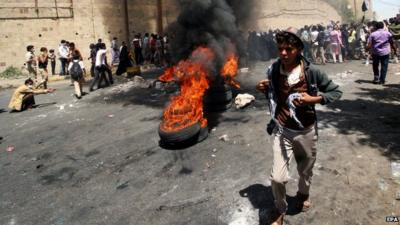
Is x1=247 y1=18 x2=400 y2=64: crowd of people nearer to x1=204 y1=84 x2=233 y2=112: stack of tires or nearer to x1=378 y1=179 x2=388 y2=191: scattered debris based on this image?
x1=204 y1=84 x2=233 y2=112: stack of tires

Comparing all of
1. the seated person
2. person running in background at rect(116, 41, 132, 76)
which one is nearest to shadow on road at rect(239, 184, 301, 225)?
the seated person

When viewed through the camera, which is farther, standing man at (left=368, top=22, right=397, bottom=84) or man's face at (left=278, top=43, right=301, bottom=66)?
standing man at (left=368, top=22, right=397, bottom=84)

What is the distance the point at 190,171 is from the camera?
19.0 feet

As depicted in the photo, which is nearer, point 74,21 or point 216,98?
point 216,98

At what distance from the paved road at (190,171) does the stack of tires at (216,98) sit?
28 centimetres

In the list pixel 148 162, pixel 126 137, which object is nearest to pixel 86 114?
pixel 126 137

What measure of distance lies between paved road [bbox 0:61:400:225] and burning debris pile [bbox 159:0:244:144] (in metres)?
0.44

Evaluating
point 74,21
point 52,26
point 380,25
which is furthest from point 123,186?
point 74,21

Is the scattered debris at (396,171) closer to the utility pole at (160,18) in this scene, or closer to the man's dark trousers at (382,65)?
the man's dark trousers at (382,65)

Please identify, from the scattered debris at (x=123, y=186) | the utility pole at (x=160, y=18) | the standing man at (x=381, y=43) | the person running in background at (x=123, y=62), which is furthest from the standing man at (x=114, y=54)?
the scattered debris at (x=123, y=186)

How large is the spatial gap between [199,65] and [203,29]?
1516 mm

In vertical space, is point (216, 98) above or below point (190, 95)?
below

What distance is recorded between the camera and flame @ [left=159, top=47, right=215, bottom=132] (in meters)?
6.80

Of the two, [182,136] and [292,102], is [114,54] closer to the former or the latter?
[182,136]
